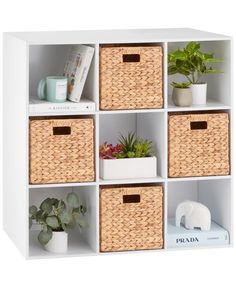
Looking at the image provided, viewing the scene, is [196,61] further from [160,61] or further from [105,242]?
[105,242]

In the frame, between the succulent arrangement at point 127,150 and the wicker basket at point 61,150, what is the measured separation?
179 millimetres

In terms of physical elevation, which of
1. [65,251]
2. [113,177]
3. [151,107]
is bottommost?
[65,251]

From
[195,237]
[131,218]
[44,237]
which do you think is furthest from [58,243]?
[195,237]

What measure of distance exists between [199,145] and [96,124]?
594 mm

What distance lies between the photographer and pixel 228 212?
20.7ft

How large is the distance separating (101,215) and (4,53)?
1.14 m

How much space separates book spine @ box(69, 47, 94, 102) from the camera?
5977mm

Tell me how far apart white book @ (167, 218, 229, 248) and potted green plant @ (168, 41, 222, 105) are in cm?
71

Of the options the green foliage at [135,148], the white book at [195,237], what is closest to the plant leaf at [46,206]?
the green foliage at [135,148]

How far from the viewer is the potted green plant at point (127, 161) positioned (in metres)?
6.11

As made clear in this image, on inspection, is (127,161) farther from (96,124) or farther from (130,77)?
(130,77)

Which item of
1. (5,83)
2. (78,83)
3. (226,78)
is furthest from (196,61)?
(5,83)

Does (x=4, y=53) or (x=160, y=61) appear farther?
(x=4, y=53)
